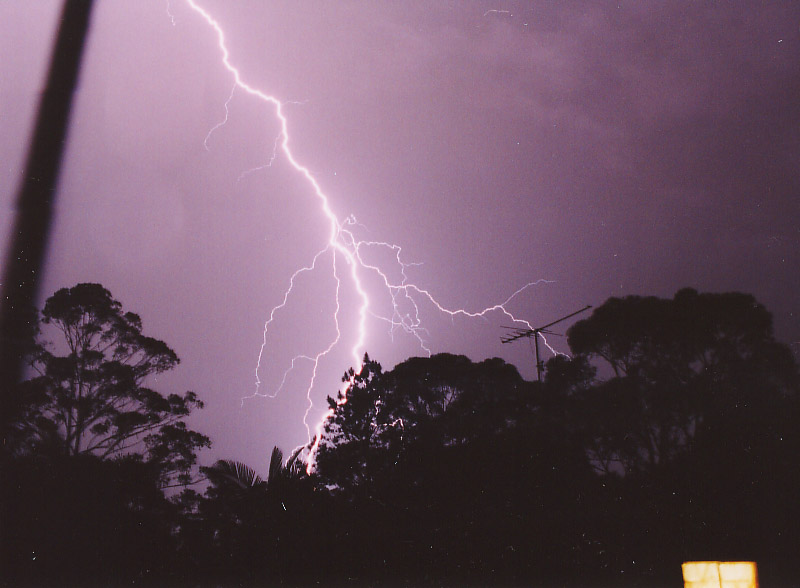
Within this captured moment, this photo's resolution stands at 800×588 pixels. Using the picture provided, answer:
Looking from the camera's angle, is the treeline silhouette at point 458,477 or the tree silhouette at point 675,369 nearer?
the treeline silhouette at point 458,477

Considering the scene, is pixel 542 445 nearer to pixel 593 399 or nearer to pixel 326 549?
pixel 593 399

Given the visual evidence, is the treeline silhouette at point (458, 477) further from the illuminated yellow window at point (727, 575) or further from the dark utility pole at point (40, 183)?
the illuminated yellow window at point (727, 575)

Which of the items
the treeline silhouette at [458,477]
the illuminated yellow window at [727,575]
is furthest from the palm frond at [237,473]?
the illuminated yellow window at [727,575]

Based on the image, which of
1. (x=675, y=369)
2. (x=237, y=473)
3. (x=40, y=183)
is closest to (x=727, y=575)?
(x=237, y=473)

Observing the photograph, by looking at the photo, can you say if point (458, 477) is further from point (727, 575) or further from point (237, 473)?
point (727, 575)

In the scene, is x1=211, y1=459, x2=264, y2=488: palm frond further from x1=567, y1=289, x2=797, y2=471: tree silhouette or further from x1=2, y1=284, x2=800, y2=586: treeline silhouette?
x1=567, y1=289, x2=797, y2=471: tree silhouette

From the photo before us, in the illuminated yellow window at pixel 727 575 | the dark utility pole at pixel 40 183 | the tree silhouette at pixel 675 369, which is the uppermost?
the dark utility pole at pixel 40 183

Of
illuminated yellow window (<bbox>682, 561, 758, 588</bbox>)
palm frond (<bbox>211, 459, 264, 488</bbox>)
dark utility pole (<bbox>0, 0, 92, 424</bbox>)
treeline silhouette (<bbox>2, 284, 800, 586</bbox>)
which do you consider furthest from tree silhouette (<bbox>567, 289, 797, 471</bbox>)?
dark utility pole (<bbox>0, 0, 92, 424</bbox>)
